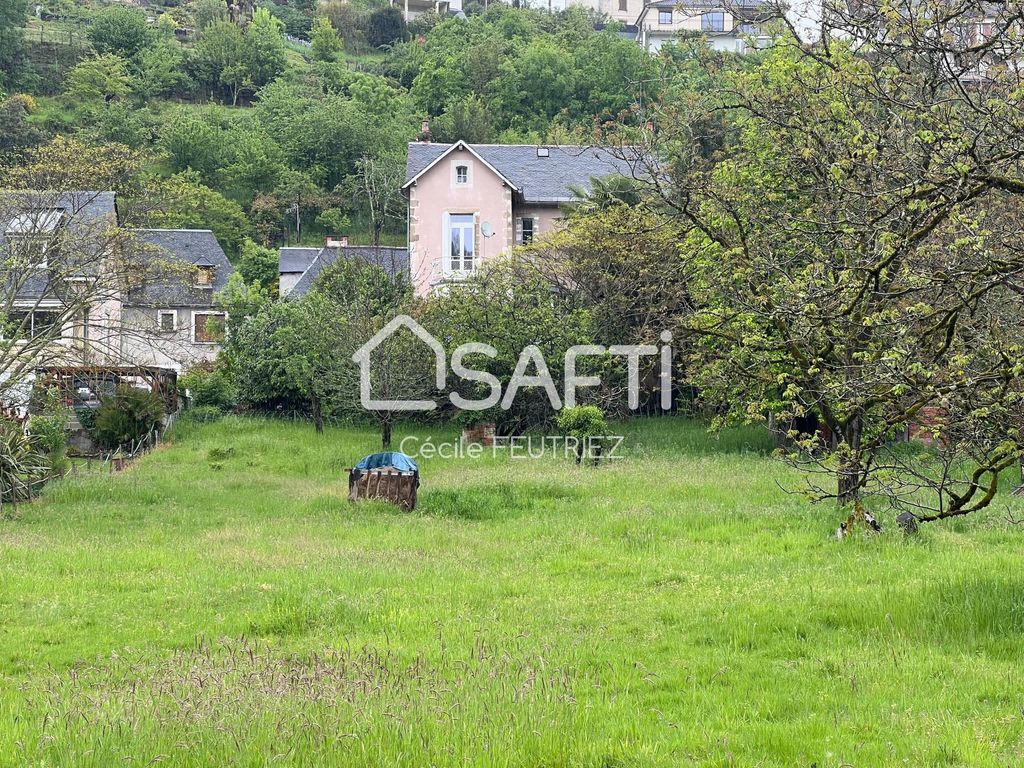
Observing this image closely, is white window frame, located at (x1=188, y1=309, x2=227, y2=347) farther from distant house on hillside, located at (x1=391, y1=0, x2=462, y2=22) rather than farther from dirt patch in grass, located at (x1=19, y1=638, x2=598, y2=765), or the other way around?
distant house on hillside, located at (x1=391, y1=0, x2=462, y2=22)

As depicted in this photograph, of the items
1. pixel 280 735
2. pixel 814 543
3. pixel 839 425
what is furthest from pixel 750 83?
pixel 280 735

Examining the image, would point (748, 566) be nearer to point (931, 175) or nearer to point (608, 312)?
point (931, 175)

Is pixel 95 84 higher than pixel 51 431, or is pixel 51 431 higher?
pixel 95 84

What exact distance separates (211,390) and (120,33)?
70244 millimetres

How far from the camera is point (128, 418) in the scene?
3266 centimetres

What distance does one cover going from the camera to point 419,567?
13977 mm

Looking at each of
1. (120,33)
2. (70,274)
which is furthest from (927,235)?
(120,33)

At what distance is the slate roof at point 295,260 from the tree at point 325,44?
58.0 m

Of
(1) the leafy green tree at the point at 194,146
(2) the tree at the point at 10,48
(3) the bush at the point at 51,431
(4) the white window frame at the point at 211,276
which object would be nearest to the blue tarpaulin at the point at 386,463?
(3) the bush at the point at 51,431

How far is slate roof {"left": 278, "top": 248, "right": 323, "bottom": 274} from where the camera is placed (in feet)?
174

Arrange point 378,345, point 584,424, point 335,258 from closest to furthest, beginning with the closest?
point 584,424 < point 378,345 < point 335,258

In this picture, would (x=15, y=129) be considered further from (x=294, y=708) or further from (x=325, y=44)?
(x=294, y=708)

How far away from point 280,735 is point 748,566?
7.90 meters

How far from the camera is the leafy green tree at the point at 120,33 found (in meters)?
96.4
